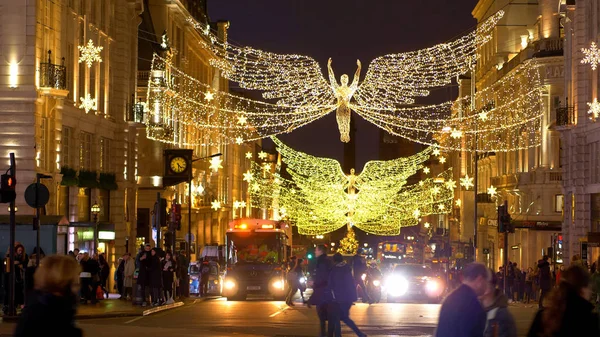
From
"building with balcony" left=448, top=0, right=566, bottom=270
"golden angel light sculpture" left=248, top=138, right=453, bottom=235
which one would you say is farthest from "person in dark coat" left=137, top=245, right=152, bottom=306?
"golden angel light sculpture" left=248, top=138, right=453, bottom=235

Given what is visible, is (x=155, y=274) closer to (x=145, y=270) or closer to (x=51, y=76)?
(x=145, y=270)

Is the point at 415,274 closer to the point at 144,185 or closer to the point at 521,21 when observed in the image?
the point at 144,185

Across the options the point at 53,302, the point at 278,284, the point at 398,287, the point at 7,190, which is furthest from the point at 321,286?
the point at 398,287

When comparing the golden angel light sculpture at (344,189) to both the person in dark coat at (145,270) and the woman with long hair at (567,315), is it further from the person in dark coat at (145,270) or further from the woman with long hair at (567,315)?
the woman with long hair at (567,315)

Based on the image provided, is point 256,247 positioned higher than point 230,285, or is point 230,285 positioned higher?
point 256,247

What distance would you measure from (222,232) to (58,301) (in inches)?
3496

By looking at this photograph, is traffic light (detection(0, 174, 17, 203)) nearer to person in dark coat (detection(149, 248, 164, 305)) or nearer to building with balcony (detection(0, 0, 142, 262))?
building with balcony (detection(0, 0, 142, 262))

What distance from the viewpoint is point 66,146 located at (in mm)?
45500

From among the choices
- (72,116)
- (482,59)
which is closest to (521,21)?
(482,59)

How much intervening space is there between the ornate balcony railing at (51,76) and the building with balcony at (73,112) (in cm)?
3

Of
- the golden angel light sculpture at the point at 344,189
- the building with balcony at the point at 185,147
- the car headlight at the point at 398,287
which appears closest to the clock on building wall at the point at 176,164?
the building with balcony at the point at 185,147

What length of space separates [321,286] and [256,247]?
976 inches

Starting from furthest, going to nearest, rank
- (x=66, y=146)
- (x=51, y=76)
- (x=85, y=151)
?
(x=85, y=151), (x=66, y=146), (x=51, y=76)

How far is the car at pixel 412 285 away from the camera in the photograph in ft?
156
